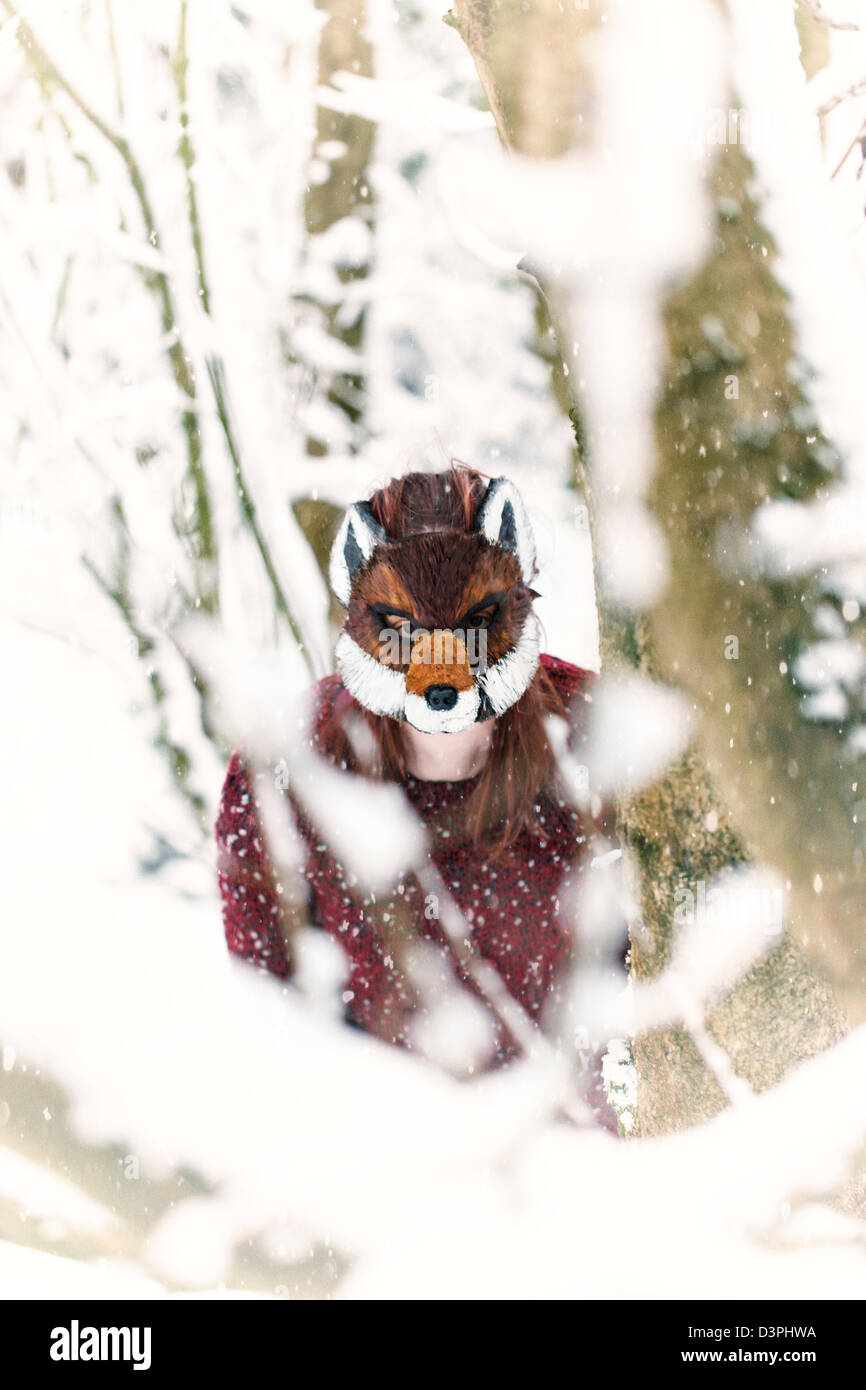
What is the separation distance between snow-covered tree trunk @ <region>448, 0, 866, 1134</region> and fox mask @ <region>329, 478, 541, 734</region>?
0.08 meters

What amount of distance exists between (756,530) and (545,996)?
40 centimetres

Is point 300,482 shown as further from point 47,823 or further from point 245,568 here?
point 47,823

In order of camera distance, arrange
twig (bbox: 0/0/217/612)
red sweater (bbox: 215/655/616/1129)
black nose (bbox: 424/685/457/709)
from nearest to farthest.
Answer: black nose (bbox: 424/685/457/709) → red sweater (bbox: 215/655/616/1129) → twig (bbox: 0/0/217/612)

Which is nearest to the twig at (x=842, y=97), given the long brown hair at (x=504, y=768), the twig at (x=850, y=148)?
the twig at (x=850, y=148)

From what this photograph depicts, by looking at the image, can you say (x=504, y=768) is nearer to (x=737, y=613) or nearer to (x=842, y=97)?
(x=737, y=613)

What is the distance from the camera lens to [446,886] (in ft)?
2.39

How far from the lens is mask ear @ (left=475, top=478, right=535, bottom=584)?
606 millimetres

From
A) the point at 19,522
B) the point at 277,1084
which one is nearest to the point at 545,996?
the point at 277,1084

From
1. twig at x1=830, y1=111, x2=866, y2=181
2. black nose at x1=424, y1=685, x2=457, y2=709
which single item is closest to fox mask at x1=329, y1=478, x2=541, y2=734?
black nose at x1=424, y1=685, x2=457, y2=709

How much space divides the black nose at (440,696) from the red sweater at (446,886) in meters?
0.12

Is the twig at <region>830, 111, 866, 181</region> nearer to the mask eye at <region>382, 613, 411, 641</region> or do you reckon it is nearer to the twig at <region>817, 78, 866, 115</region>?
the twig at <region>817, 78, 866, 115</region>

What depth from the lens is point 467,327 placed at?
0.94 metres

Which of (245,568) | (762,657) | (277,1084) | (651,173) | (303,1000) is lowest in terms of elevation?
(277,1084)

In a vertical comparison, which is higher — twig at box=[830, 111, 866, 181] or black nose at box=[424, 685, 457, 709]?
twig at box=[830, 111, 866, 181]
